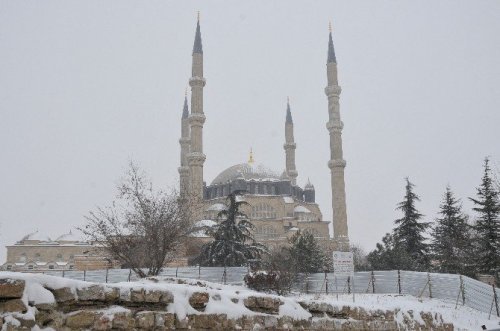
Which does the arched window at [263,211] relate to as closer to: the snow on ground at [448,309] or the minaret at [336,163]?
the minaret at [336,163]

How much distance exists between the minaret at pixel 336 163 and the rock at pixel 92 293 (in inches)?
1602

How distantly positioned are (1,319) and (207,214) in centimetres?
4682

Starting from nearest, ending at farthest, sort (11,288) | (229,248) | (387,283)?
Answer: (11,288), (387,283), (229,248)

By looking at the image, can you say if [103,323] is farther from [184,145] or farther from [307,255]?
[184,145]

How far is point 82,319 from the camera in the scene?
11.5 feet

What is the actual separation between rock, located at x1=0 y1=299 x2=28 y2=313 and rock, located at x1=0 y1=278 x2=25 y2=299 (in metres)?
0.03

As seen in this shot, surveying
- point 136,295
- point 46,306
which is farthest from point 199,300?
point 46,306

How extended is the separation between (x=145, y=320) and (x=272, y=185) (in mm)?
53015

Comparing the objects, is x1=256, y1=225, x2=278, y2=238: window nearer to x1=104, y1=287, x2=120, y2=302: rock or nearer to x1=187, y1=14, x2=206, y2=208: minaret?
x1=187, y1=14, x2=206, y2=208: minaret

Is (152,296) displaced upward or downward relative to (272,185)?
downward

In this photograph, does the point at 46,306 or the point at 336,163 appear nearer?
the point at 46,306

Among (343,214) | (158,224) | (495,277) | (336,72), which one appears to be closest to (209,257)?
(158,224)

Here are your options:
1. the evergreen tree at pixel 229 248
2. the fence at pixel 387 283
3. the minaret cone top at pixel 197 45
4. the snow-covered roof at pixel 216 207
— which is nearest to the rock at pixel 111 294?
the fence at pixel 387 283

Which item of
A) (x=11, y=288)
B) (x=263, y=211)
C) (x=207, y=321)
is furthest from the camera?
(x=263, y=211)
